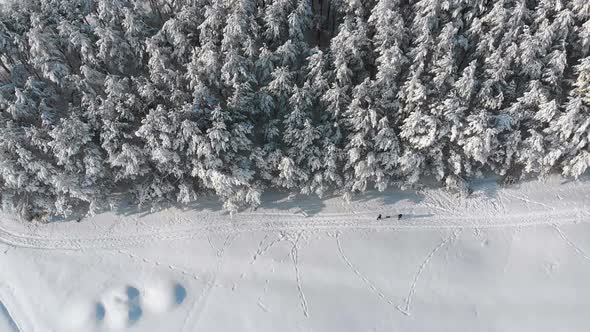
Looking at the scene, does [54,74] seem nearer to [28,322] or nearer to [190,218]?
[190,218]

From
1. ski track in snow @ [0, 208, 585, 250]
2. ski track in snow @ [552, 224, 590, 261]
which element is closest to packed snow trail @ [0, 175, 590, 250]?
ski track in snow @ [0, 208, 585, 250]

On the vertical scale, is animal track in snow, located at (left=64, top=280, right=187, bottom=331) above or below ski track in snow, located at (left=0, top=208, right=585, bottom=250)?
below

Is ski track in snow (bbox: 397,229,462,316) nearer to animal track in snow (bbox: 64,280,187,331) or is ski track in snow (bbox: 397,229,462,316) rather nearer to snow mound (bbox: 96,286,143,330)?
animal track in snow (bbox: 64,280,187,331)

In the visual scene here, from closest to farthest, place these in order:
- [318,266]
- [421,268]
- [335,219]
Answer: [421,268] < [318,266] < [335,219]

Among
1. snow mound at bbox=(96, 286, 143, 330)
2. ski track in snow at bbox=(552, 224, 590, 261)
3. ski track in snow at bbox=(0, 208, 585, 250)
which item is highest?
ski track in snow at bbox=(0, 208, 585, 250)

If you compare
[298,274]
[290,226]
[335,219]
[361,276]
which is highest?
[335,219]

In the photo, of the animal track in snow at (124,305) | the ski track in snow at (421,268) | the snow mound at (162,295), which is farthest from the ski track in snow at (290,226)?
the animal track in snow at (124,305)

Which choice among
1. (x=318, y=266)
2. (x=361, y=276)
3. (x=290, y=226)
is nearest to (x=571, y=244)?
(x=361, y=276)

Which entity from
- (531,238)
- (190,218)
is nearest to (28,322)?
(190,218)

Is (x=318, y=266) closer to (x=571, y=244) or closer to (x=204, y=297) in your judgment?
(x=204, y=297)
